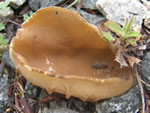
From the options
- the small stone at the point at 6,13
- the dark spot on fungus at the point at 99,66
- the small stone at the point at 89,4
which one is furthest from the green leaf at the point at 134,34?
the small stone at the point at 6,13

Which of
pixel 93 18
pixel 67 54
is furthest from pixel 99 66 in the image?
pixel 93 18

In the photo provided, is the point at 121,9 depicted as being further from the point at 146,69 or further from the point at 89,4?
the point at 146,69

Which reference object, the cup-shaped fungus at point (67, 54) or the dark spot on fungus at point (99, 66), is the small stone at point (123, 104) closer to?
the cup-shaped fungus at point (67, 54)

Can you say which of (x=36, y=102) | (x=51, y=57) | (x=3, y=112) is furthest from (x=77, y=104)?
(x=3, y=112)

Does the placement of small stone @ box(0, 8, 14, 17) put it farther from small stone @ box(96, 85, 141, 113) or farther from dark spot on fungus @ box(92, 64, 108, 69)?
small stone @ box(96, 85, 141, 113)

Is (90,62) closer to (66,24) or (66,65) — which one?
(66,65)

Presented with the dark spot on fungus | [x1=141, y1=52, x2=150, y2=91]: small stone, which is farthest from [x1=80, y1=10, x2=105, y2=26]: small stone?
[x1=141, y1=52, x2=150, y2=91]: small stone
